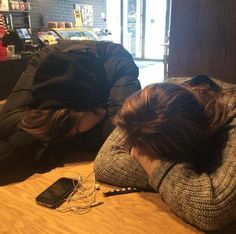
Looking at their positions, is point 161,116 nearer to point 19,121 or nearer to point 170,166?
point 170,166

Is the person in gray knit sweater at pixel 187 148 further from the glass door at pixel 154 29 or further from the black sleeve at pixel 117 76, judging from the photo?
the glass door at pixel 154 29

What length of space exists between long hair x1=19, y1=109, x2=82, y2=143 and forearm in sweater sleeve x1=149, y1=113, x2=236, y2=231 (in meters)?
0.44

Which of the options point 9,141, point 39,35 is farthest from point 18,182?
point 39,35

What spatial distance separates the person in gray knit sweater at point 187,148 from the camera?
28.1 inches

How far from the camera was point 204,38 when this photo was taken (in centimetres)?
160

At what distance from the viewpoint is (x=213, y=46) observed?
5.18ft

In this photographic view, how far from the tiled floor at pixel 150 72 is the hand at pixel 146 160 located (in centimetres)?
399

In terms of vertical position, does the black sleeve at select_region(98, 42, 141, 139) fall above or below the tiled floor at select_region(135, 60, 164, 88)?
above

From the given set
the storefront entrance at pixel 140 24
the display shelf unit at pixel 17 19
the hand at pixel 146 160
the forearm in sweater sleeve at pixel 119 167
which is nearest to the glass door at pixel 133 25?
the storefront entrance at pixel 140 24

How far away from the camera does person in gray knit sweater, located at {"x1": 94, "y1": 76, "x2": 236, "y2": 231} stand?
0.71 m

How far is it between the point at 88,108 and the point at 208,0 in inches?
36.2

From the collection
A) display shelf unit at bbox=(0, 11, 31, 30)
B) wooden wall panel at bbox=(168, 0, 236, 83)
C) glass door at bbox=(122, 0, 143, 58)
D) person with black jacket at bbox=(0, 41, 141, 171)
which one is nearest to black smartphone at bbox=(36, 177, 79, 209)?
person with black jacket at bbox=(0, 41, 141, 171)

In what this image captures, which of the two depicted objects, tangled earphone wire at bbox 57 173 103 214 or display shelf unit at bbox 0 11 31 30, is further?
display shelf unit at bbox 0 11 31 30

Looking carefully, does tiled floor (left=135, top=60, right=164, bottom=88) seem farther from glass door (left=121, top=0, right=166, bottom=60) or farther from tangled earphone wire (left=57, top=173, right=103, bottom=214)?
tangled earphone wire (left=57, top=173, right=103, bottom=214)
